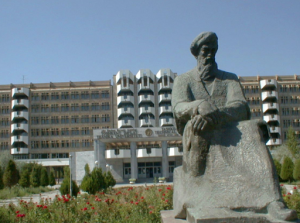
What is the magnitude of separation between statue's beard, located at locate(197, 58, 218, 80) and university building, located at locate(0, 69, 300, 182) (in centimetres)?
4823

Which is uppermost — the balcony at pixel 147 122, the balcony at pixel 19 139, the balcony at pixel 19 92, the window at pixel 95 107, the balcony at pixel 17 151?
the balcony at pixel 19 92

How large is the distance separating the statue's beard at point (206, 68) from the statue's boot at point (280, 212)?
6.47 ft

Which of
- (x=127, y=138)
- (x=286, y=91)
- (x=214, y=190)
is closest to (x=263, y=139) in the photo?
(x=214, y=190)

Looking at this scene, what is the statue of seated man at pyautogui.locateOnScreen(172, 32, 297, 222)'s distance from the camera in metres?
3.54

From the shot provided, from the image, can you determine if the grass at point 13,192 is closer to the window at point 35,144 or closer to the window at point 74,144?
the window at point 74,144

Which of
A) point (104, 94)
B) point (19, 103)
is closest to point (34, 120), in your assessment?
point (19, 103)

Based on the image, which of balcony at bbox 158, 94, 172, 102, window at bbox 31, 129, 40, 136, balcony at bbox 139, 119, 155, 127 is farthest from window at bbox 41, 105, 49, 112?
balcony at bbox 158, 94, 172, 102

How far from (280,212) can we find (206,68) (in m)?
2.17

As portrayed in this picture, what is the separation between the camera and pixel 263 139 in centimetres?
405

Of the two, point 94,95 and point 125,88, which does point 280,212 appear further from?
point 94,95

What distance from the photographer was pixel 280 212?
3.31 meters

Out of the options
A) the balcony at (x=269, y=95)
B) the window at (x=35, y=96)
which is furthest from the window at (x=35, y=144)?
the balcony at (x=269, y=95)

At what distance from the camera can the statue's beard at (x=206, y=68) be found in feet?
15.5

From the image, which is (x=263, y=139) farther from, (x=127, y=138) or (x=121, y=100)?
(x=121, y=100)
